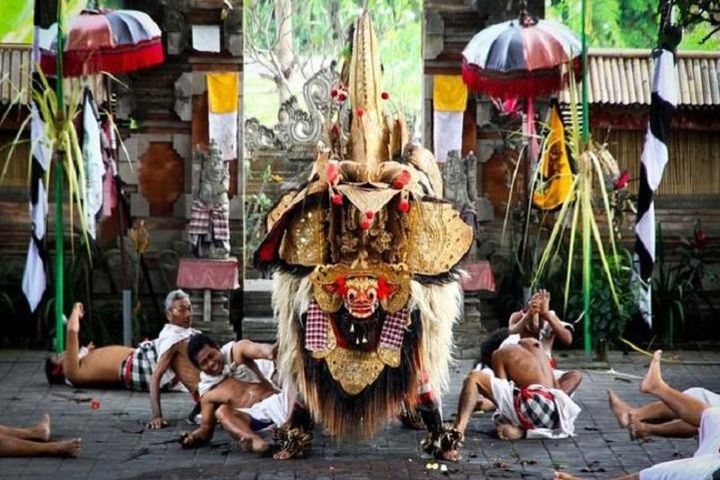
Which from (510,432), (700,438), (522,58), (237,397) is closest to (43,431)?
(237,397)

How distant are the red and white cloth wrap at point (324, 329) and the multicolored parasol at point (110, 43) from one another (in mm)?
4098

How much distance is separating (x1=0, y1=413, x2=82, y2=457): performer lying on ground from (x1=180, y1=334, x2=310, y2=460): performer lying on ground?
2.51 ft

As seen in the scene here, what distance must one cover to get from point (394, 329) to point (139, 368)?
9.40 ft

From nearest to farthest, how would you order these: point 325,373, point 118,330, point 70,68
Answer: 1. point 325,373
2. point 70,68
3. point 118,330

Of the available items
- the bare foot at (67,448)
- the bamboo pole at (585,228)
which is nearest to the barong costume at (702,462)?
the bare foot at (67,448)

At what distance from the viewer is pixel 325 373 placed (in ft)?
39.7

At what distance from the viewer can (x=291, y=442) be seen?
12.1m

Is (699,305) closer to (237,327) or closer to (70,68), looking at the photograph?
(237,327)

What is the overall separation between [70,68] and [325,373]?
4352 millimetres

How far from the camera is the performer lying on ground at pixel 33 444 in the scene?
1180 centimetres

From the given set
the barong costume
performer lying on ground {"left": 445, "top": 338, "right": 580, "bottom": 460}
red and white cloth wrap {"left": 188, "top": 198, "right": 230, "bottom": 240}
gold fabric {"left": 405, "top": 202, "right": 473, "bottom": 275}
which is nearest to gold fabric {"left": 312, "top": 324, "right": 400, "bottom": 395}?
gold fabric {"left": 405, "top": 202, "right": 473, "bottom": 275}

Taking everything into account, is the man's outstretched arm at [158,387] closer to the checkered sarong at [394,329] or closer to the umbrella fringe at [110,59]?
the checkered sarong at [394,329]

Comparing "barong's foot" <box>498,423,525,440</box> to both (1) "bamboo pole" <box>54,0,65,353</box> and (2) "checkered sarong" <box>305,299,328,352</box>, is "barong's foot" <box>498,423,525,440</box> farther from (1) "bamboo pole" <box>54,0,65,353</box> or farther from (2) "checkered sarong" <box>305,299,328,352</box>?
(1) "bamboo pole" <box>54,0,65,353</box>

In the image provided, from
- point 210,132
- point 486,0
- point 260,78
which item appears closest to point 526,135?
point 486,0
